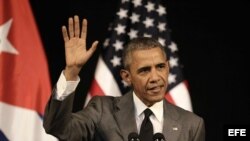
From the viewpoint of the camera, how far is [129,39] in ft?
11.2

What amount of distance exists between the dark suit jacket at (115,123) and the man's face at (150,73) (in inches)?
4.8

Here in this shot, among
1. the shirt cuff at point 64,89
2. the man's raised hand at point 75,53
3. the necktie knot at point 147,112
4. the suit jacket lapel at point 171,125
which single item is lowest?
the suit jacket lapel at point 171,125

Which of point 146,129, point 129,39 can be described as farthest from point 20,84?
point 146,129

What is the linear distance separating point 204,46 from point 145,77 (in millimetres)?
1810

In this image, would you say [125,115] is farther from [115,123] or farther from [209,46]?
[209,46]

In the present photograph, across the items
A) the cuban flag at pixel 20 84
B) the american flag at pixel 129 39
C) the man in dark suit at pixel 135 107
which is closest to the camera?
the man in dark suit at pixel 135 107

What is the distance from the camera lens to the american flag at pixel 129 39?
3.35m

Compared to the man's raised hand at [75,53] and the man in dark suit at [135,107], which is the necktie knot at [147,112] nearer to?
the man in dark suit at [135,107]

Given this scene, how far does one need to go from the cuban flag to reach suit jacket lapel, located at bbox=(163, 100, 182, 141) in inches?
61.0

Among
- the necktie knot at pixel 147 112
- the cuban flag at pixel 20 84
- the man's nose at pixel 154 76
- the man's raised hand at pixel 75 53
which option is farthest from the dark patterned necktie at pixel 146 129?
the cuban flag at pixel 20 84

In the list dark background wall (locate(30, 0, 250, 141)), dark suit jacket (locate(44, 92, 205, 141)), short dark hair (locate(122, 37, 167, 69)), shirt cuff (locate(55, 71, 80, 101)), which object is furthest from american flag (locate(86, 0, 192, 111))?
shirt cuff (locate(55, 71, 80, 101))

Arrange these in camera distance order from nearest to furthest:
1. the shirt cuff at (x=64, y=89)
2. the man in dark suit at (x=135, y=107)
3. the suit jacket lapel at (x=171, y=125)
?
the shirt cuff at (x=64, y=89) < the man in dark suit at (x=135, y=107) < the suit jacket lapel at (x=171, y=125)

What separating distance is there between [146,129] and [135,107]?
9.4 inches

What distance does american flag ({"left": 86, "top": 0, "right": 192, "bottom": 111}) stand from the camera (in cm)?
335
